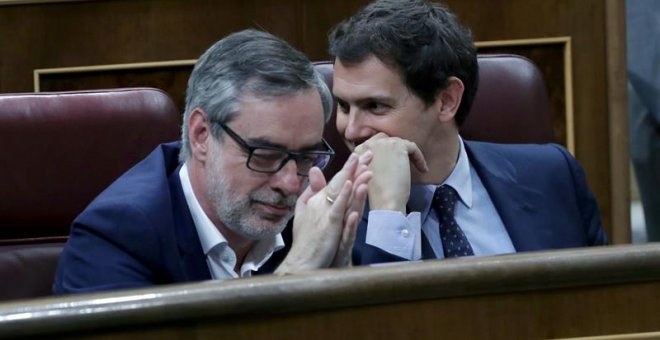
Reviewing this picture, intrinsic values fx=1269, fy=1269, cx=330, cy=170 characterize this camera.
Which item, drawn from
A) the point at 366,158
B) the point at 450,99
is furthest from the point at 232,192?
the point at 450,99

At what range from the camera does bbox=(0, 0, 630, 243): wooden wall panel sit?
6.38 ft

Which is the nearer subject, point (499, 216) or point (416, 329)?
point (416, 329)

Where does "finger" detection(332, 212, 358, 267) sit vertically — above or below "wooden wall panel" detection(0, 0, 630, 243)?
below

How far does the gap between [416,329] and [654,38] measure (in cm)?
153

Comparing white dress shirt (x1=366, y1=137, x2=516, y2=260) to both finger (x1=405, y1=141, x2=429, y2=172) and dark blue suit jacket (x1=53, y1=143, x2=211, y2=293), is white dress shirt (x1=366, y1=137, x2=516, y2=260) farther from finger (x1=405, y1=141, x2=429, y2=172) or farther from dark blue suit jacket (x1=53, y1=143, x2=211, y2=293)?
dark blue suit jacket (x1=53, y1=143, x2=211, y2=293)

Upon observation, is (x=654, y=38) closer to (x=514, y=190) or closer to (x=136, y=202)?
(x=514, y=190)

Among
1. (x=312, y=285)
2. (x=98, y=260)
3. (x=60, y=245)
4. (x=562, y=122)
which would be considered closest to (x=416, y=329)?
(x=312, y=285)

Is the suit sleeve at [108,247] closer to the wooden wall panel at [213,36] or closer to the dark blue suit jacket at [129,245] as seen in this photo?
the dark blue suit jacket at [129,245]

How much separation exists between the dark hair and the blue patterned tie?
11 centimetres

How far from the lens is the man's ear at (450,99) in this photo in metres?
Answer: 1.54

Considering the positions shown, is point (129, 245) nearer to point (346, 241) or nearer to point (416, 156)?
point (346, 241)

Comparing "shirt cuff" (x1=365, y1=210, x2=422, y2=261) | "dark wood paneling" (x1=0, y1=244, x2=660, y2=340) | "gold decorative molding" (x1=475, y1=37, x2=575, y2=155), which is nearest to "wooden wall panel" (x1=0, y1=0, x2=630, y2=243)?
"gold decorative molding" (x1=475, y1=37, x2=575, y2=155)

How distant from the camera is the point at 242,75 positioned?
132cm

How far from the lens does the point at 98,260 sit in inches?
48.0
